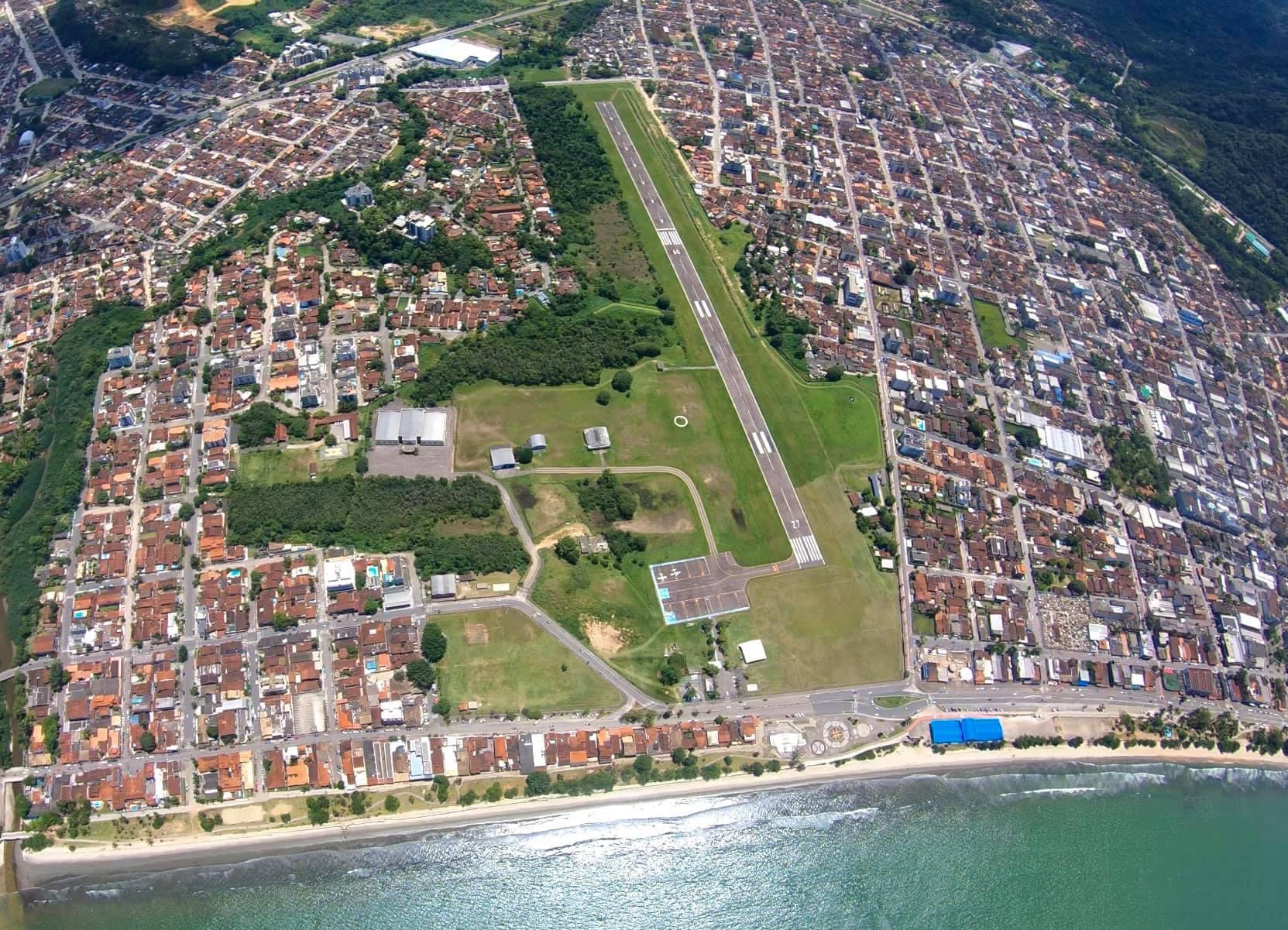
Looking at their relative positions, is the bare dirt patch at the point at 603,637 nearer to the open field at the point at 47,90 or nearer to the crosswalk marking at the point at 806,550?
the crosswalk marking at the point at 806,550

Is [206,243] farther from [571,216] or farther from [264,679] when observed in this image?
[264,679]

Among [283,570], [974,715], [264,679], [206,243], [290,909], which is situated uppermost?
[206,243]

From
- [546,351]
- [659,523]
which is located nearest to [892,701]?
[659,523]

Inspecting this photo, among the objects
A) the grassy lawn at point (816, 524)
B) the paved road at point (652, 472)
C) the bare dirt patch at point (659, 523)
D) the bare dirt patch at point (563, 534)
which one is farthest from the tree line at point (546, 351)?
the bare dirt patch at point (563, 534)

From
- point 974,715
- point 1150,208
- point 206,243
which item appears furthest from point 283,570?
point 1150,208

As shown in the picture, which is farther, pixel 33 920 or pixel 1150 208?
pixel 1150 208

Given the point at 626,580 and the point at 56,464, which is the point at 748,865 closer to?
the point at 626,580

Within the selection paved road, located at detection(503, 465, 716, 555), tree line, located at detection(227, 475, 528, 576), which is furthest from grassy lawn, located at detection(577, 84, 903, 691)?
tree line, located at detection(227, 475, 528, 576)
